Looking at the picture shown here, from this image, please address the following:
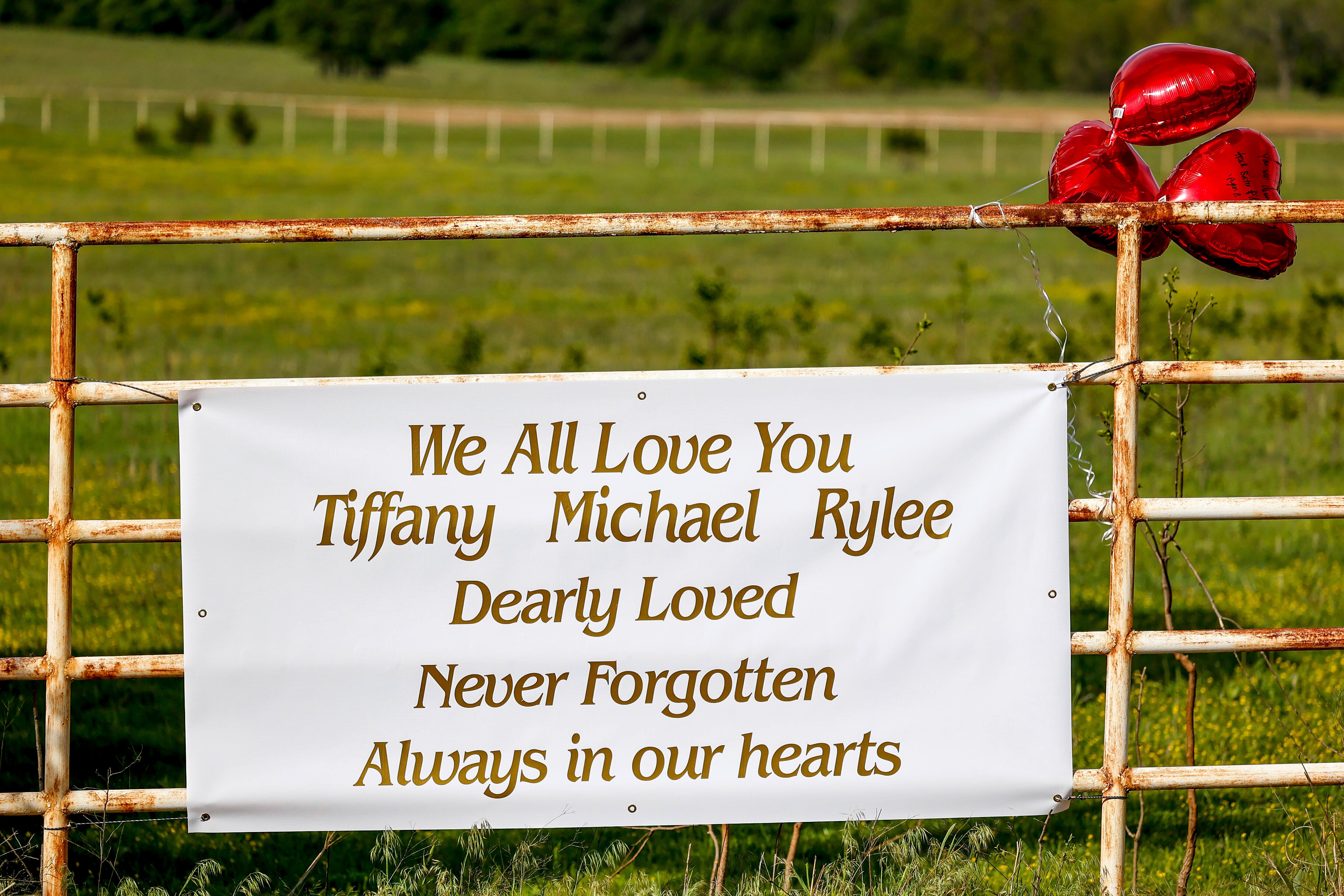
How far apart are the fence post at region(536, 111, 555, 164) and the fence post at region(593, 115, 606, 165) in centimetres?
192

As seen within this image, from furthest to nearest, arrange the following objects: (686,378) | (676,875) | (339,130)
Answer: (339,130) < (676,875) < (686,378)

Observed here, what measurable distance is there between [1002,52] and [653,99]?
3162cm

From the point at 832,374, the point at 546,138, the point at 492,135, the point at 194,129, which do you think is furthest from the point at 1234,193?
the point at 546,138

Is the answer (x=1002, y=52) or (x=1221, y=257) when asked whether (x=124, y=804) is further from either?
(x=1002, y=52)

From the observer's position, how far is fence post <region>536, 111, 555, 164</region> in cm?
5434

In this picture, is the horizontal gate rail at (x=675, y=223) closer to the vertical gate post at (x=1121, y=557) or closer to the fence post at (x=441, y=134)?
the vertical gate post at (x=1121, y=557)

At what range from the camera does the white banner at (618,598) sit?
311 centimetres

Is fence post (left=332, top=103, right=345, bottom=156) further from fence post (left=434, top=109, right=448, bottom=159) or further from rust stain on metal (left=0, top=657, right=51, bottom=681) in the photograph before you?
rust stain on metal (left=0, top=657, right=51, bottom=681)

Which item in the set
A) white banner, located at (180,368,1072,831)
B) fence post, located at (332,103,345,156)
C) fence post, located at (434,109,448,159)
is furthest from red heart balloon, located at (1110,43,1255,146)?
fence post, located at (332,103,345,156)

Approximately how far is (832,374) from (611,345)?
13887 mm

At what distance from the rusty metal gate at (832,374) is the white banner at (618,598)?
0.39ft

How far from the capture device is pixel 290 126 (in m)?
60.4

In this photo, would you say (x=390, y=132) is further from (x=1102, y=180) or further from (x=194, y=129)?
(x=1102, y=180)

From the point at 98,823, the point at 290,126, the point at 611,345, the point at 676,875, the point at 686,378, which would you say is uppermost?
the point at 686,378
